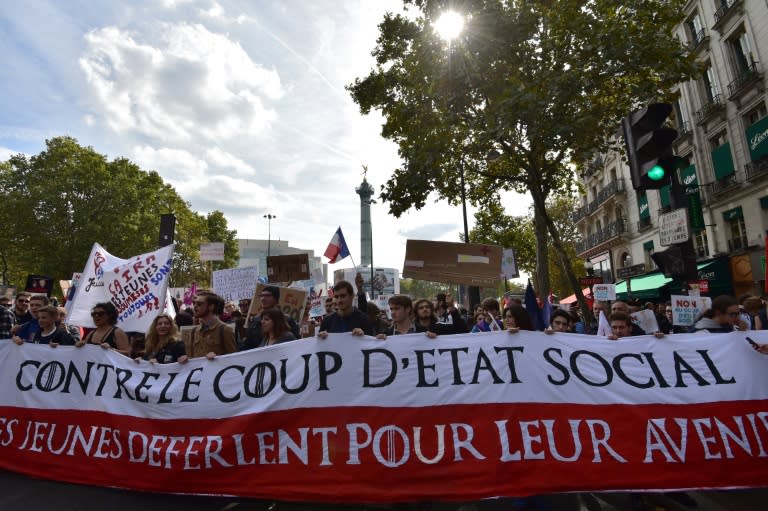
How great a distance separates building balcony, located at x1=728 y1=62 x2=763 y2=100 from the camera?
16.9 metres

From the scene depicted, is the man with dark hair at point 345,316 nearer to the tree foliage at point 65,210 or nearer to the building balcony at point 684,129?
the building balcony at point 684,129

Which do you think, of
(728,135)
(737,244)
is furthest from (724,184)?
(737,244)

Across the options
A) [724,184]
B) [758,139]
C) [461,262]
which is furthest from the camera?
[724,184]

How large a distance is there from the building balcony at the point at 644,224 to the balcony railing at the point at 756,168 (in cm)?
782

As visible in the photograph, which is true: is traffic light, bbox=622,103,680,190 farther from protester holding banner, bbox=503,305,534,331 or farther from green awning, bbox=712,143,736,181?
green awning, bbox=712,143,736,181

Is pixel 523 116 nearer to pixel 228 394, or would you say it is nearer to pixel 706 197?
pixel 228 394

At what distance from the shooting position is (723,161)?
754 inches

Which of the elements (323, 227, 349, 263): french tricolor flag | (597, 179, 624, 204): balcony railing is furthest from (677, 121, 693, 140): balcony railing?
(323, 227, 349, 263): french tricolor flag

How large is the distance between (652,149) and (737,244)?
18978mm

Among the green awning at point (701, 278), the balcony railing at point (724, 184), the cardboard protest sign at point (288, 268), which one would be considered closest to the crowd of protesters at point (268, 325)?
the cardboard protest sign at point (288, 268)

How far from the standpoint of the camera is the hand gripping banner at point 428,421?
335 centimetres

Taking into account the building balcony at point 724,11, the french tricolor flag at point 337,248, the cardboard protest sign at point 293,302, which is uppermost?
the building balcony at point 724,11

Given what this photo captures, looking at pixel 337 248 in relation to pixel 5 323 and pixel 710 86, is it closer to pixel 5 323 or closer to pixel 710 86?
pixel 5 323

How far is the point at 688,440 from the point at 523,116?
29.9ft
